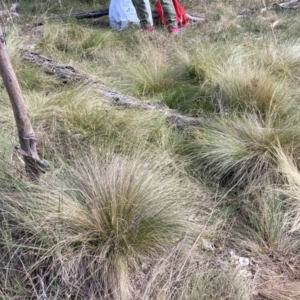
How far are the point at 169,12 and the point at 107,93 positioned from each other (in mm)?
2832

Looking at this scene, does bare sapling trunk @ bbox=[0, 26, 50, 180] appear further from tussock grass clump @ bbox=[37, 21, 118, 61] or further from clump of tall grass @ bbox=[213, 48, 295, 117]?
tussock grass clump @ bbox=[37, 21, 118, 61]

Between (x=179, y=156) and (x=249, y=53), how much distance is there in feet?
6.17

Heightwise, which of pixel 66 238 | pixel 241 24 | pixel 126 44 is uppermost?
pixel 66 238

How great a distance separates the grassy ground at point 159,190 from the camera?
1865 mm

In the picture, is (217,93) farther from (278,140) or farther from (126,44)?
(126,44)

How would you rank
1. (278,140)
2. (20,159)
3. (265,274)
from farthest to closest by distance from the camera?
(278,140)
(20,159)
(265,274)

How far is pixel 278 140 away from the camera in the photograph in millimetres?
2615

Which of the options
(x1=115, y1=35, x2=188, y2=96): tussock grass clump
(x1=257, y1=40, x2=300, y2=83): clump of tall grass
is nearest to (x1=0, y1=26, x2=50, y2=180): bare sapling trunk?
(x1=115, y1=35, x2=188, y2=96): tussock grass clump

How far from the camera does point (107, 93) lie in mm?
3635

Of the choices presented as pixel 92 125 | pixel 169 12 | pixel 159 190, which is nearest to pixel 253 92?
pixel 92 125

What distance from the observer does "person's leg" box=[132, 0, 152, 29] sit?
6039mm

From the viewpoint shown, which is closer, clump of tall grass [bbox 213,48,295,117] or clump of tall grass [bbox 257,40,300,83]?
clump of tall grass [bbox 213,48,295,117]

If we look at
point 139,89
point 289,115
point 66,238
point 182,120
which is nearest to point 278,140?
point 289,115

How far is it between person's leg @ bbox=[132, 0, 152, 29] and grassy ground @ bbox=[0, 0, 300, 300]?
6.95ft
